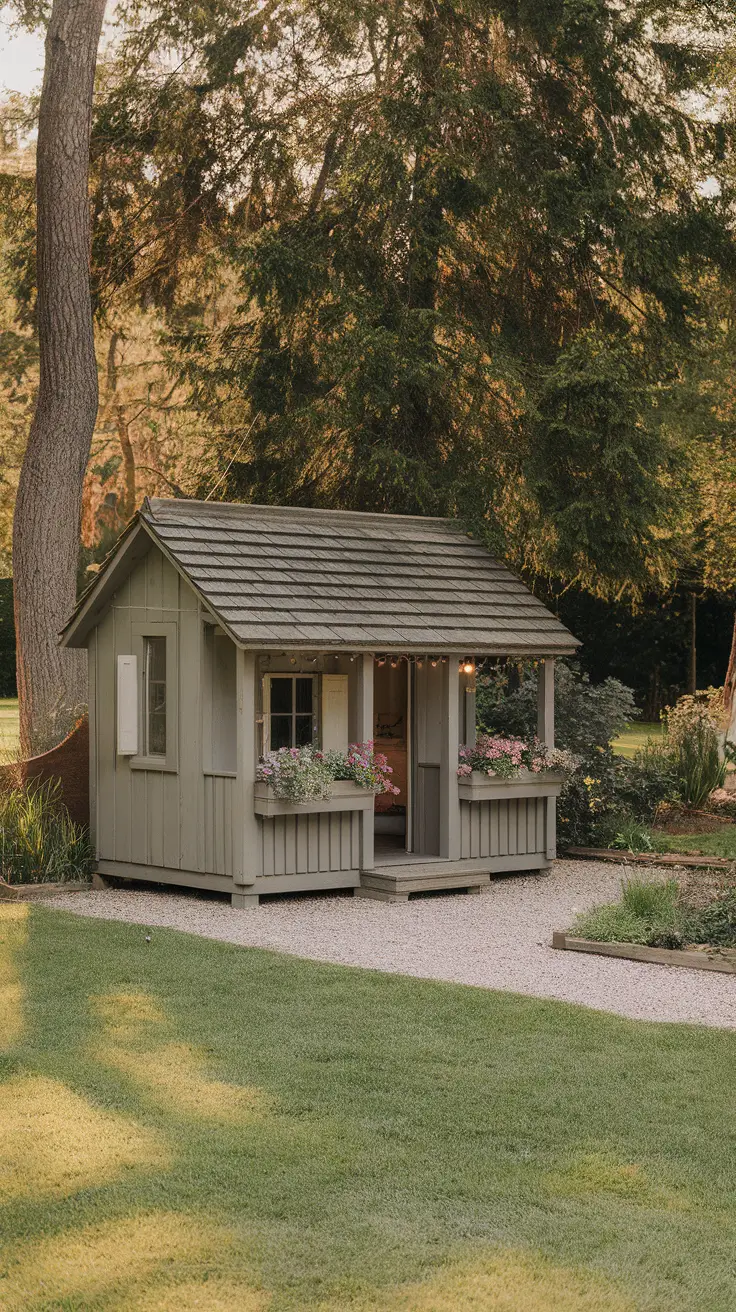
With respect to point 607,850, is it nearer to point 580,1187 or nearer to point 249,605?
point 249,605

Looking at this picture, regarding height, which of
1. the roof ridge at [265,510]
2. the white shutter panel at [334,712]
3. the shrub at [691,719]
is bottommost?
the shrub at [691,719]

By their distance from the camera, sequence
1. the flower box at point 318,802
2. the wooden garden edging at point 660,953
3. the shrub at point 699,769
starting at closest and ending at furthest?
the wooden garden edging at point 660,953 < the flower box at point 318,802 < the shrub at point 699,769

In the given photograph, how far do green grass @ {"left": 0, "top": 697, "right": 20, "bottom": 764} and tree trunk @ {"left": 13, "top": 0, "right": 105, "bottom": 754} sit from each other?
0.99 m

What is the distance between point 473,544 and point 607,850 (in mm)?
3639

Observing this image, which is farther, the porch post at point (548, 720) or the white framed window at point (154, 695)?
the porch post at point (548, 720)

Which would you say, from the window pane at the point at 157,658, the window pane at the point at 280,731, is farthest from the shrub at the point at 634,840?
the window pane at the point at 157,658

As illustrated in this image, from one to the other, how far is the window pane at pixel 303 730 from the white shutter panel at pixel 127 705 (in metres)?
1.47

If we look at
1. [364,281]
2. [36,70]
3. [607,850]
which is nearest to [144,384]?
[36,70]

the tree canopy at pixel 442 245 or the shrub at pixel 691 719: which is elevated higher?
A: the tree canopy at pixel 442 245

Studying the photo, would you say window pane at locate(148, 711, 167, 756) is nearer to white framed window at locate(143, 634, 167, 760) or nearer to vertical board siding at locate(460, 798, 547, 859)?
white framed window at locate(143, 634, 167, 760)

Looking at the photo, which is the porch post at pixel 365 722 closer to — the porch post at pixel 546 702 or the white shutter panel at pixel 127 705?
the white shutter panel at pixel 127 705

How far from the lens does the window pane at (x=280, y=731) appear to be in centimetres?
1320

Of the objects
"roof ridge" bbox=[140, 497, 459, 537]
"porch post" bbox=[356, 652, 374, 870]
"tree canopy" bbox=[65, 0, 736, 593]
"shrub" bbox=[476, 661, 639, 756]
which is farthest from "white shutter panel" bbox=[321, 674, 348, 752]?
"tree canopy" bbox=[65, 0, 736, 593]

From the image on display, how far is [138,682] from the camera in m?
13.3
